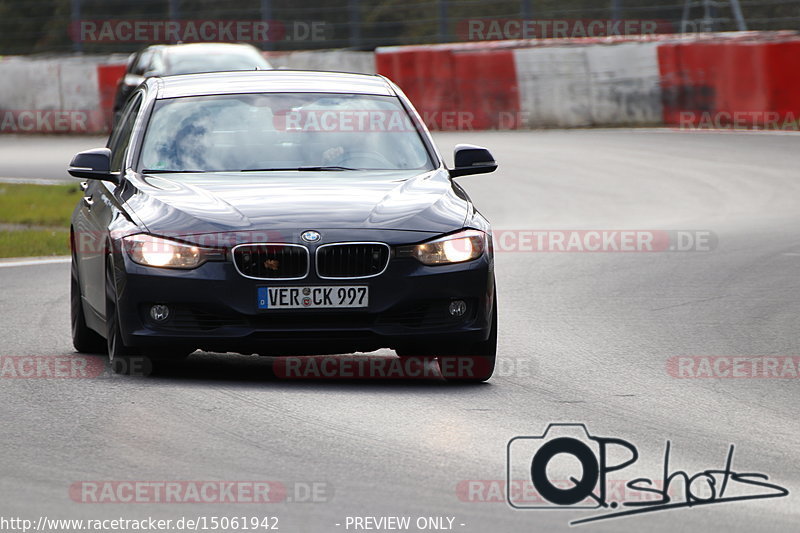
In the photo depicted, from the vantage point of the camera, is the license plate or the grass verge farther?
the grass verge

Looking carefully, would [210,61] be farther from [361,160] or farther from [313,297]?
[313,297]

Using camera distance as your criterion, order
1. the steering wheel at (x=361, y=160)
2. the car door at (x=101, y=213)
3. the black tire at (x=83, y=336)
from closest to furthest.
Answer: the car door at (x=101, y=213) < the steering wheel at (x=361, y=160) < the black tire at (x=83, y=336)

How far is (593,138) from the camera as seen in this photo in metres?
23.8

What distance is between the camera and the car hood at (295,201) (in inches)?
308

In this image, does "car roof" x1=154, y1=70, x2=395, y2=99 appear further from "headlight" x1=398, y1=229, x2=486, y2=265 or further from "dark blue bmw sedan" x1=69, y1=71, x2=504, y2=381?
"headlight" x1=398, y1=229, x2=486, y2=265

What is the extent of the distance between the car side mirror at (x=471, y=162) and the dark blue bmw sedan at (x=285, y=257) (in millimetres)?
100

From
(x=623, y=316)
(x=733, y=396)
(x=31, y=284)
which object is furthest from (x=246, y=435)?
(x=31, y=284)

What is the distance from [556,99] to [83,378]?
17.9 meters

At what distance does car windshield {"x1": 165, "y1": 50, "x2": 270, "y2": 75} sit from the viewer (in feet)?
82.6

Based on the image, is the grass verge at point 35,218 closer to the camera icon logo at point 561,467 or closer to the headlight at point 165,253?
the headlight at point 165,253

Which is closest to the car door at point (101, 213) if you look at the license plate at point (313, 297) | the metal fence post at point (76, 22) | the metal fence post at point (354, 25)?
the license plate at point (313, 297)

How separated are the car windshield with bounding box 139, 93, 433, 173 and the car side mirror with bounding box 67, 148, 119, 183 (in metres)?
0.19

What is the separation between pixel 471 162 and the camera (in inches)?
357

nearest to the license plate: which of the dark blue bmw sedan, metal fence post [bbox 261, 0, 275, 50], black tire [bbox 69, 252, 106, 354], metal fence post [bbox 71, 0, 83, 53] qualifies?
the dark blue bmw sedan
